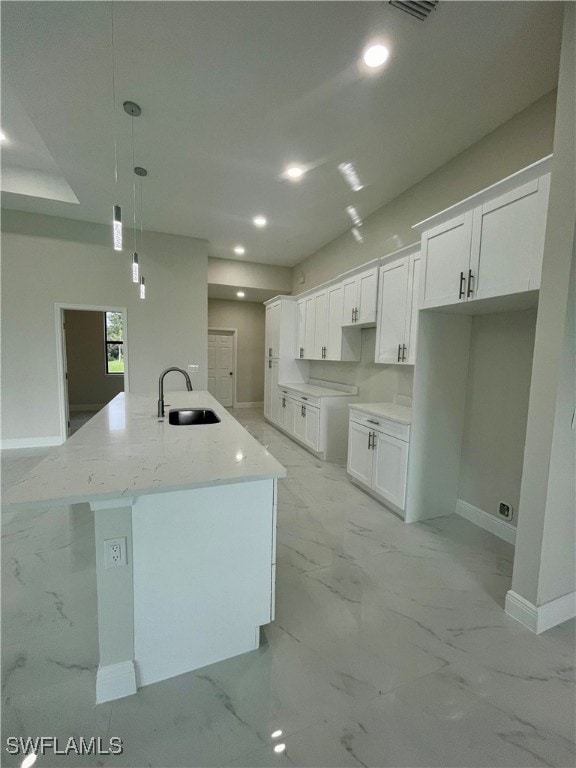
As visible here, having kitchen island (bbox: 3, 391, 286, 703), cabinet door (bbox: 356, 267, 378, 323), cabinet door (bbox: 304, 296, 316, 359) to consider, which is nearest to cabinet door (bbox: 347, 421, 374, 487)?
cabinet door (bbox: 356, 267, 378, 323)

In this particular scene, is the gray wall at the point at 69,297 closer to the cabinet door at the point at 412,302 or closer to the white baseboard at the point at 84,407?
the white baseboard at the point at 84,407

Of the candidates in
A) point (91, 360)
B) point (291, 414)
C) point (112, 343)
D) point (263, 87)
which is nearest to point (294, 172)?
point (263, 87)

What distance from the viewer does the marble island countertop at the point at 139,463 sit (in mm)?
1127

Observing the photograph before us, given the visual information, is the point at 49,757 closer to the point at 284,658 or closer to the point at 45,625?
the point at 45,625

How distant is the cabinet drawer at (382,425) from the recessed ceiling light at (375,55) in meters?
2.55

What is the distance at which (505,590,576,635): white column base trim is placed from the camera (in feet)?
5.61

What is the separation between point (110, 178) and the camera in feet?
11.5

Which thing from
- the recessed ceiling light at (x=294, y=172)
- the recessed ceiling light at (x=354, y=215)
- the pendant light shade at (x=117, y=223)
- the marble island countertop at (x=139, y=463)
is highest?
the recessed ceiling light at (x=354, y=215)

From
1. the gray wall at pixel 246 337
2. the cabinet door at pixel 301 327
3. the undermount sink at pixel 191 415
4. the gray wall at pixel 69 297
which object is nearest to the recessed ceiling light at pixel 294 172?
the cabinet door at pixel 301 327

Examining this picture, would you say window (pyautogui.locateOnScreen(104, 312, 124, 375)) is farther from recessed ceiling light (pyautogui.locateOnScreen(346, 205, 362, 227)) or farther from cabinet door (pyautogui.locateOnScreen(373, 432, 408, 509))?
cabinet door (pyautogui.locateOnScreen(373, 432, 408, 509))

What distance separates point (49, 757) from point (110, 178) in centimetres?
448

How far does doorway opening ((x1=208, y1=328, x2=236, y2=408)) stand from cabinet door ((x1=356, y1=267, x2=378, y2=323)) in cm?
469

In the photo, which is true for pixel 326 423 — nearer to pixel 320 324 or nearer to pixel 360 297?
pixel 320 324

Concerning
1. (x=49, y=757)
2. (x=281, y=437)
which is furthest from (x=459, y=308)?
(x=281, y=437)
